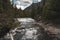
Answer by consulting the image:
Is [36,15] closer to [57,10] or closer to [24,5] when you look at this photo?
[57,10]

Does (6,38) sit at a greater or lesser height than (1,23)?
lesser

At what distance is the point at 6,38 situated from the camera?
9.70m

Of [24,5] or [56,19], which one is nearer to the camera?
[56,19]

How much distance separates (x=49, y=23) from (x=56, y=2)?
1979mm

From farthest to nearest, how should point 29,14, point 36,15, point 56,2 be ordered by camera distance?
point 29,14, point 36,15, point 56,2

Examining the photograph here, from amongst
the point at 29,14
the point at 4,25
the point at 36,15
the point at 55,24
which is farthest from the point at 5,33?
the point at 29,14

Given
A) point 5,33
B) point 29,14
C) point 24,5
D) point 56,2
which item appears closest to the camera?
point 5,33

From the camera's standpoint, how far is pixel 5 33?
10.3 meters

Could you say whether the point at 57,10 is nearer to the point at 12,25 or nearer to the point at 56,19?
the point at 56,19

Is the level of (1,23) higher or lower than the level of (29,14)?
higher

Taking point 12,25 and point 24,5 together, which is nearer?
point 12,25

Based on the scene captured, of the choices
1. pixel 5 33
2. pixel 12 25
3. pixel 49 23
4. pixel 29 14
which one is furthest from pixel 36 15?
pixel 5 33

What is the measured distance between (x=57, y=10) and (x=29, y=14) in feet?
33.3

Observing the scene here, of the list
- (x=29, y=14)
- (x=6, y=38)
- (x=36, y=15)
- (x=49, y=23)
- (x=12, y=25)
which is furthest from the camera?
(x=29, y=14)
